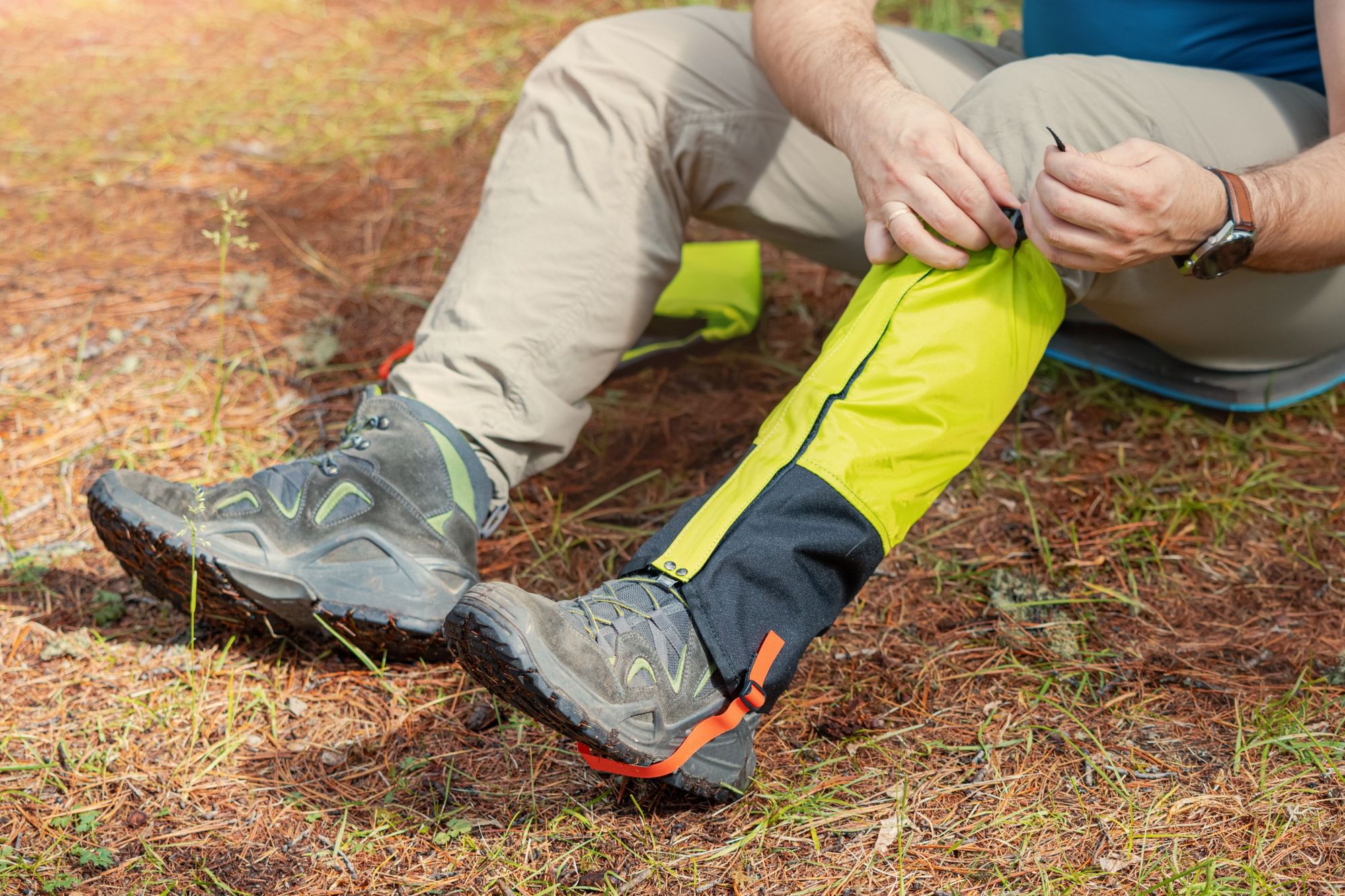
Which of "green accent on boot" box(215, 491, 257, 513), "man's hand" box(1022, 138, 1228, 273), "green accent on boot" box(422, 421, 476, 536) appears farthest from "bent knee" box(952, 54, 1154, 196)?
"green accent on boot" box(215, 491, 257, 513)

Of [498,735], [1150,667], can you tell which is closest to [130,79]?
[498,735]

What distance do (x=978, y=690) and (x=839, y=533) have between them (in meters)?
0.44

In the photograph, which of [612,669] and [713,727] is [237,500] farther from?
[713,727]

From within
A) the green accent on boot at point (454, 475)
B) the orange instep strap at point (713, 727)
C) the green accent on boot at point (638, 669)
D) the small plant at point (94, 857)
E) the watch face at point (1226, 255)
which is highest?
the watch face at point (1226, 255)

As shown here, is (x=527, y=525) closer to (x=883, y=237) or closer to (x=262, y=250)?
(x=883, y=237)

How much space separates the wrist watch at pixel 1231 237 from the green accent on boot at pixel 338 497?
117cm

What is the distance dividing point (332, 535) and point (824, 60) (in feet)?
3.35

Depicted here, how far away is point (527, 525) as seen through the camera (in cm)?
191

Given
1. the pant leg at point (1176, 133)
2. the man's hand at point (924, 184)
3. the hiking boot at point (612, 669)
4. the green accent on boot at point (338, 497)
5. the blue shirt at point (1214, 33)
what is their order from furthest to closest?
the blue shirt at point (1214, 33) < the green accent on boot at point (338, 497) < the pant leg at point (1176, 133) < the man's hand at point (924, 184) < the hiking boot at point (612, 669)

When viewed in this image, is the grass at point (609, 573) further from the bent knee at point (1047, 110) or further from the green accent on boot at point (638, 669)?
the bent knee at point (1047, 110)

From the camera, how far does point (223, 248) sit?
194 centimetres

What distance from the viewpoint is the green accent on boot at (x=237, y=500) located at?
149cm

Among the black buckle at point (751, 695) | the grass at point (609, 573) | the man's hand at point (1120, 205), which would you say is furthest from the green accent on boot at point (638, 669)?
the man's hand at point (1120, 205)

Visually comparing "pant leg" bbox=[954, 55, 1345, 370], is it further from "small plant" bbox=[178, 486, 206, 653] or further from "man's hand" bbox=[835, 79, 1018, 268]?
"small plant" bbox=[178, 486, 206, 653]
